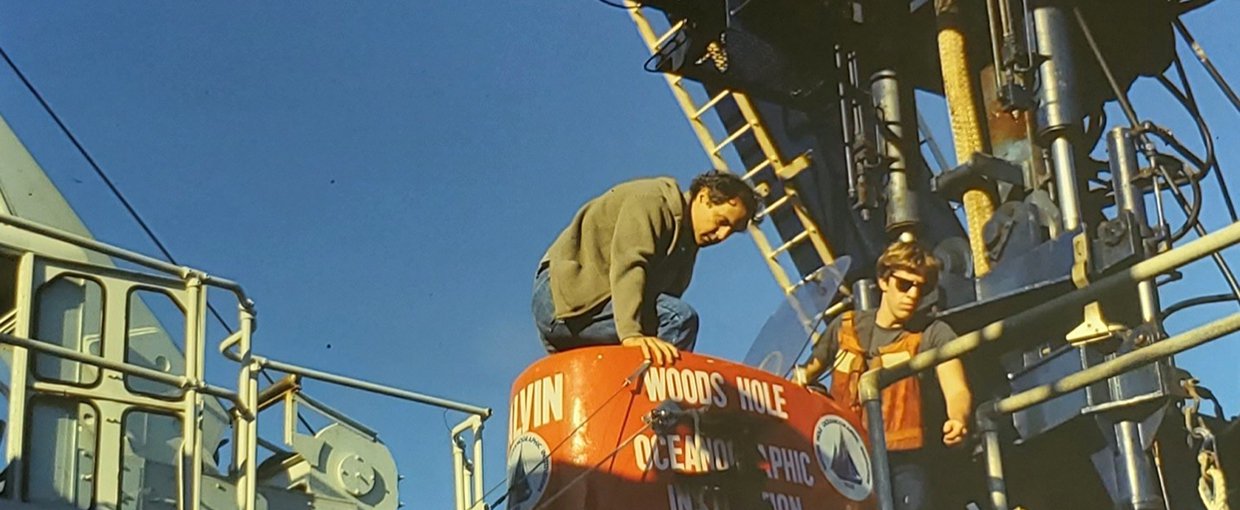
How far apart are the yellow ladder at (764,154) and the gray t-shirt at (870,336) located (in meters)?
4.15

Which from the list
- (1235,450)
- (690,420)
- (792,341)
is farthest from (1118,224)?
(690,420)

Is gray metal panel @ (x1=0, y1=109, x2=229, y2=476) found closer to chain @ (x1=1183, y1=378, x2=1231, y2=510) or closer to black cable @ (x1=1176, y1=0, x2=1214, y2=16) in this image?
chain @ (x1=1183, y1=378, x2=1231, y2=510)

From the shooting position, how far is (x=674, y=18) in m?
11.3

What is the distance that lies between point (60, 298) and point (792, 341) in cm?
277

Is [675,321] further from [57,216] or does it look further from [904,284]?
[57,216]

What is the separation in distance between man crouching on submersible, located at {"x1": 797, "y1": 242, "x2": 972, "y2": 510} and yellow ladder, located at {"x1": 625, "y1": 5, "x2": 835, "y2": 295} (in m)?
4.26

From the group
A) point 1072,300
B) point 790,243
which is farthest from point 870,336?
point 790,243

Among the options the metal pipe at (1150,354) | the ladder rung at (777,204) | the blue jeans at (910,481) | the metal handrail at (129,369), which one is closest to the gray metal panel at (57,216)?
the metal handrail at (129,369)

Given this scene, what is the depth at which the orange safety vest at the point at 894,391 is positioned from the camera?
22.2 ft

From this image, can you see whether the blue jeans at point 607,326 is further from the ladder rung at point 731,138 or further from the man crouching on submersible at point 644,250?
the ladder rung at point 731,138

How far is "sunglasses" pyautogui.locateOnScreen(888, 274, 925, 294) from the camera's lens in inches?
270

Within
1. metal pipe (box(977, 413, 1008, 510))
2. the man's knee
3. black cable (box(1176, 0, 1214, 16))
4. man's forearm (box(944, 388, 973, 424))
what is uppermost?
black cable (box(1176, 0, 1214, 16))

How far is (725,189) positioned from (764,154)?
18.9ft

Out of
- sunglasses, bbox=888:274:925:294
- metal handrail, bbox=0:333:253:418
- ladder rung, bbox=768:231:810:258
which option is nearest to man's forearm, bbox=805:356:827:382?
sunglasses, bbox=888:274:925:294
